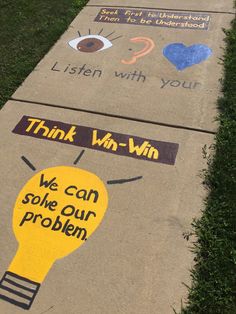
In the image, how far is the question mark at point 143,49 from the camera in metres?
4.63

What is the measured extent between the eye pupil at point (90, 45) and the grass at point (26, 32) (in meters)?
0.42

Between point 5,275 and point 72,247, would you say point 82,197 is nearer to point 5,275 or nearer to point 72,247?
point 72,247

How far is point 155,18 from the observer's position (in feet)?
17.5

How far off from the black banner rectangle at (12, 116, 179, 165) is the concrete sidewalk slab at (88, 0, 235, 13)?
2.64 m

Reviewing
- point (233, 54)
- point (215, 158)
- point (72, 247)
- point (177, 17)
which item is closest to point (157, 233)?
point (72, 247)

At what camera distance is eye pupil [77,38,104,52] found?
487 centimetres

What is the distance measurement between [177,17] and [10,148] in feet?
9.88

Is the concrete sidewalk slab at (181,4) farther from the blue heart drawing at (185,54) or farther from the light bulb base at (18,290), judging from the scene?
the light bulb base at (18,290)

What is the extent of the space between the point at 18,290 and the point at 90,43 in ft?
10.7

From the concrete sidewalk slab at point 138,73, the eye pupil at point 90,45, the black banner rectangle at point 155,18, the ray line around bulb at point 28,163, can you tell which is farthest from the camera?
the black banner rectangle at point 155,18

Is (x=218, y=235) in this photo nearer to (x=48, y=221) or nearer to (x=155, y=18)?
(x=48, y=221)

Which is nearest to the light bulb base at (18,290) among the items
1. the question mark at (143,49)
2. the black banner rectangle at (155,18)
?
the question mark at (143,49)

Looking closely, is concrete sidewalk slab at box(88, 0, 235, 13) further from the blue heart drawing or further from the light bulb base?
the light bulb base

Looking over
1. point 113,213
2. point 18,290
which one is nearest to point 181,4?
point 113,213
